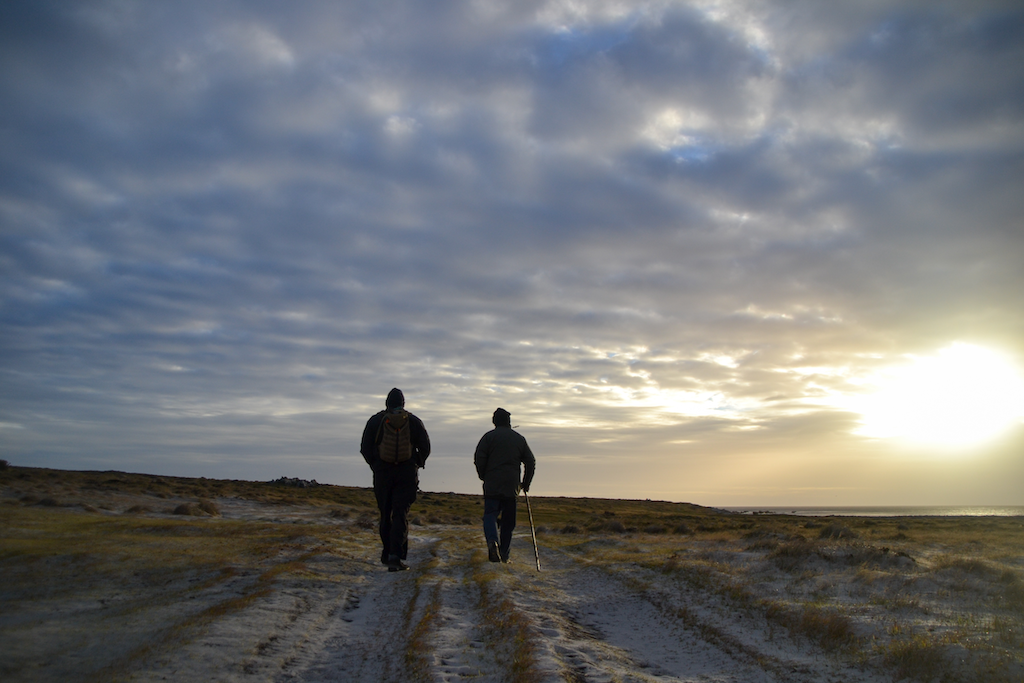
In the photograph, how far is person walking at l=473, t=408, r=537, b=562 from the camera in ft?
34.0

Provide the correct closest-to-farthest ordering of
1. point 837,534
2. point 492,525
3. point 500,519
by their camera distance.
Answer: point 492,525, point 500,519, point 837,534

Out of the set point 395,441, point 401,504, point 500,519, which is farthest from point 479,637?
point 500,519

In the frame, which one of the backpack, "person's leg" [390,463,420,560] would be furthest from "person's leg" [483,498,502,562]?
the backpack

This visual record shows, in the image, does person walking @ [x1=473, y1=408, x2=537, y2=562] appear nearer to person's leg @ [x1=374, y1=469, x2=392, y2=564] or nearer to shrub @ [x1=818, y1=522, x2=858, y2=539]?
person's leg @ [x1=374, y1=469, x2=392, y2=564]

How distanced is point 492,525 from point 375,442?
254 cm

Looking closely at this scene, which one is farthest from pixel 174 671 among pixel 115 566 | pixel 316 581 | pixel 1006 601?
pixel 1006 601

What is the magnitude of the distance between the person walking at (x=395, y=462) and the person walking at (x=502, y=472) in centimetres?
145

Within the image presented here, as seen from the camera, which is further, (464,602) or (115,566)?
(115,566)

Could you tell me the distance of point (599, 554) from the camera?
12.4m

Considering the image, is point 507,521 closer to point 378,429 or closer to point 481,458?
point 481,458

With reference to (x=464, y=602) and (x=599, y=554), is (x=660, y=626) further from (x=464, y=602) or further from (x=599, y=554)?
(x=599, y=554)

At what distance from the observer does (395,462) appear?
365 inches

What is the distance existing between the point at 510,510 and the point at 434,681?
690cm

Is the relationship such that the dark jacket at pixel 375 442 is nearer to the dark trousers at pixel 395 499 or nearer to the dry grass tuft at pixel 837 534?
the dark trousers at pixel 395 499
